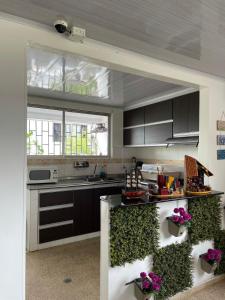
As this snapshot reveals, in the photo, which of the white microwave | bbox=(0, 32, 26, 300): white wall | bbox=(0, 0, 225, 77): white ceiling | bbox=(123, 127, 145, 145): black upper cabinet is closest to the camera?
Answer: bbox=(0, 0, 225, 77): white ceiling

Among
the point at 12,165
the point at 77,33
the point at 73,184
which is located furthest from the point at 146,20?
the point at 73,184

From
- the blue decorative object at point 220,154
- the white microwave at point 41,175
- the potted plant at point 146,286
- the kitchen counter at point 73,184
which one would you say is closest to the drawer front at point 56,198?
the kitchen counter at point 73,184

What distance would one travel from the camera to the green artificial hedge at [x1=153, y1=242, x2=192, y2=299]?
2.12m

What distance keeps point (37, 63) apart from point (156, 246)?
2.26 m

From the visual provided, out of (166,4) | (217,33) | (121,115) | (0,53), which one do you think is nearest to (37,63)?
(0,53)

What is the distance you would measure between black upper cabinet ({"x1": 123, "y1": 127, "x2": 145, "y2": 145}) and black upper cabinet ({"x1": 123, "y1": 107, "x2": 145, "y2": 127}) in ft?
0.40

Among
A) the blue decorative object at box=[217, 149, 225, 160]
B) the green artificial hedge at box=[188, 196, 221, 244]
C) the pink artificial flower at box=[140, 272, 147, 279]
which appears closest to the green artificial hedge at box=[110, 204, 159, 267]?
the pink artificial flower at box=[140, 272, 147, 279]

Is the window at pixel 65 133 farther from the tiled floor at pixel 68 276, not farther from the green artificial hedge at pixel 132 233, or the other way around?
the green artificial hedge at pixel 132 233

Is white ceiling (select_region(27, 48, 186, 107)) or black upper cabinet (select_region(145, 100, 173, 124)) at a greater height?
white ceiling (select_region(27, 48, 186, 107))

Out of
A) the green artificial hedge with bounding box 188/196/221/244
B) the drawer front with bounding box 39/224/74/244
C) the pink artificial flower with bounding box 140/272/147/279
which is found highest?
the green artificial hedge with bounding box 188/196/221/244

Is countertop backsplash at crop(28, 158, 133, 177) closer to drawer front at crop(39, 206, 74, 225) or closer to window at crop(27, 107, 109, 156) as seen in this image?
window at crop(27, 107, 109, 156)

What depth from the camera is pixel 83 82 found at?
10.2 feet

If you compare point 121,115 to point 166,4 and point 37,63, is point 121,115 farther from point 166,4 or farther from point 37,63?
point 166,4

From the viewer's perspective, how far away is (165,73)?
2.30 metres
